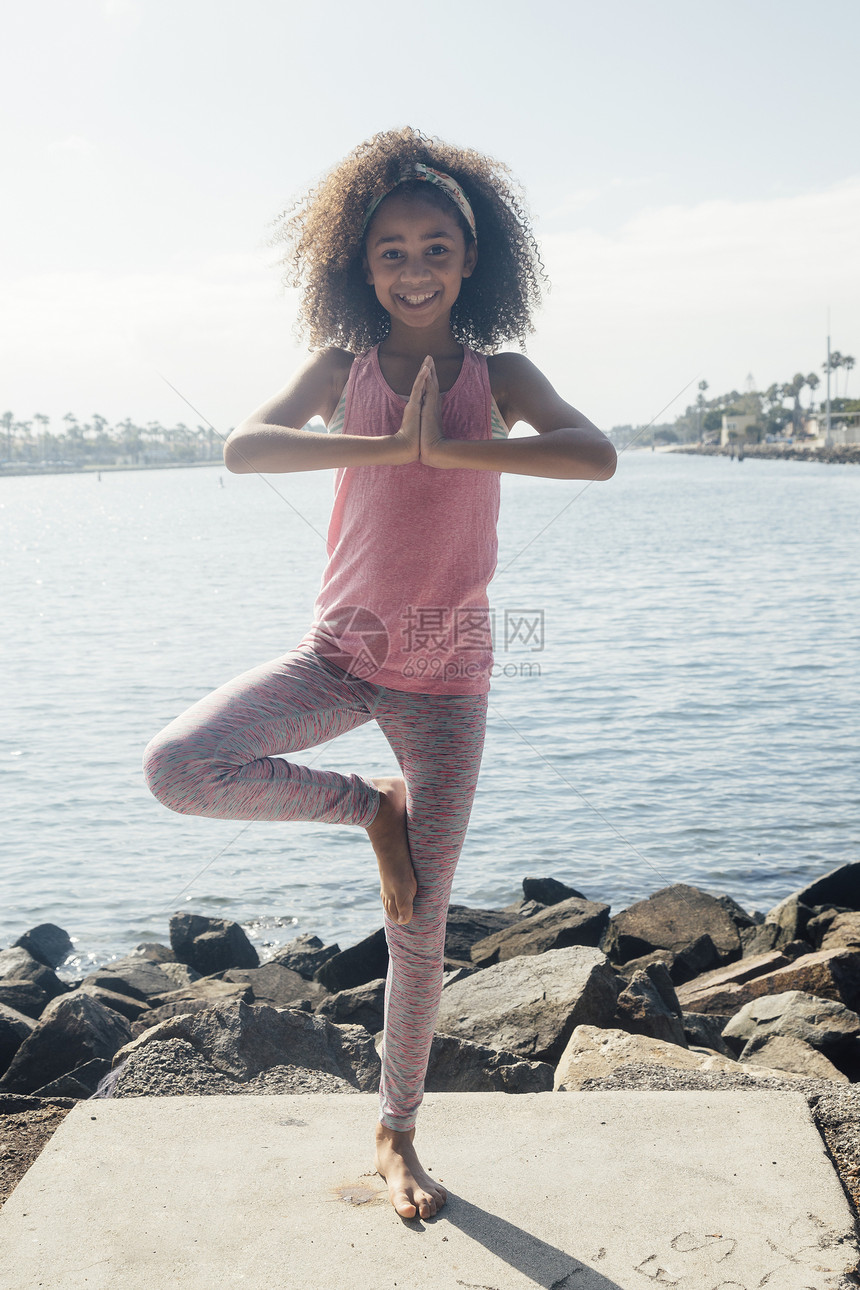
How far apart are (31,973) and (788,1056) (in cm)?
437

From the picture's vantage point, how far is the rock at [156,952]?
290 inches

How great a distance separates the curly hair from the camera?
267 cm

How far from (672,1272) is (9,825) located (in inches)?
383

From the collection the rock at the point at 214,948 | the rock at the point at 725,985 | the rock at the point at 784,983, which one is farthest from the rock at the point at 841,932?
the rock at the point at 214,948

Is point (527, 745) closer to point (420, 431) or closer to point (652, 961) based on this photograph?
point (652, 961)

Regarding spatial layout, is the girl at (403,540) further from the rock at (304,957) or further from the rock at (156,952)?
the rock at (156,952)

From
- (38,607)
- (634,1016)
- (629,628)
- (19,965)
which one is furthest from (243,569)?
(634,1016)

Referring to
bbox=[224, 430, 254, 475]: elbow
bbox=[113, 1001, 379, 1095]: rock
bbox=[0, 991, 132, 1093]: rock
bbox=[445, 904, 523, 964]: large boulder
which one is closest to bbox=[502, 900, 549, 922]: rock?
bbox=[445, 904, 523, 964]: large boulder

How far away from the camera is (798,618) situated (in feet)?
71.9

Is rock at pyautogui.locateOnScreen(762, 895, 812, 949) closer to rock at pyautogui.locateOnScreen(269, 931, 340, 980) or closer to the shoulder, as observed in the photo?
rock at pyautogui.locateOnScreen(269, 931, 340, 980)

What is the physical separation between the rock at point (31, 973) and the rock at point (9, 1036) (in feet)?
4.50

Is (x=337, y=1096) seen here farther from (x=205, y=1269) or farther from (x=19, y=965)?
(x=19, y=965)

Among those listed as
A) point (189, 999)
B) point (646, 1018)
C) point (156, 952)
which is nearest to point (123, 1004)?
point (189, 999)

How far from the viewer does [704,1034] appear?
4.90 meters
